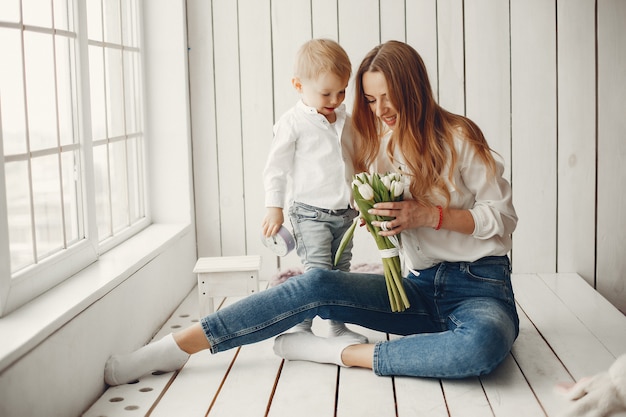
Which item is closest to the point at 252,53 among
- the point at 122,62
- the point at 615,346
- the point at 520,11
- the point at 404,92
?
the point at 122,62

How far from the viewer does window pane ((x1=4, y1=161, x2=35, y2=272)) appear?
2305mm

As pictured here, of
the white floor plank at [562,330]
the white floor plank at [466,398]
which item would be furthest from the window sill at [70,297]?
the white floor plank at [562,330]

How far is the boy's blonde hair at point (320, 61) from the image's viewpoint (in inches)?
116

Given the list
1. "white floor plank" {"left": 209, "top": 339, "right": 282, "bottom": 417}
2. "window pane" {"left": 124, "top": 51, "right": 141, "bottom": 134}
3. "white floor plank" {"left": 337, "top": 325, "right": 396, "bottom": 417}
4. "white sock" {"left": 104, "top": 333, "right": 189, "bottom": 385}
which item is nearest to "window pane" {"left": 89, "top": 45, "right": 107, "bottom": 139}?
"window pane" {"left": 124, "top": 51, "right": 141, "bottom": 134}

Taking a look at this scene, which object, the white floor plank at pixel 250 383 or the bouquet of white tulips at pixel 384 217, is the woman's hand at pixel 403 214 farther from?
the white floor plank at pixel 250 383

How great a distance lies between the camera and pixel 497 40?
3953 millimetres

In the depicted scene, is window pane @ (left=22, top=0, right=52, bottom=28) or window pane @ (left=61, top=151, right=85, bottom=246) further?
window pane @ (left=61, top=151, right=85, bottom=246)

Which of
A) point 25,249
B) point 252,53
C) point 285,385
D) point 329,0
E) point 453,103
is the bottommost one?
point 285,385

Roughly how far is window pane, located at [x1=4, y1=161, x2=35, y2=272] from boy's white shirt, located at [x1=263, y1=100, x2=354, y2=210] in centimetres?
96

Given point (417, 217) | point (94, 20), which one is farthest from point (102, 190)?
point (417, 217)

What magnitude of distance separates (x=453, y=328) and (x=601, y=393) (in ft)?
1.96

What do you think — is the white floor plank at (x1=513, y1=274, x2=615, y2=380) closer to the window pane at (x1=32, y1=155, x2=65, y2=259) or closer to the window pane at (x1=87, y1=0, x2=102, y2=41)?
the window pane at (x1=32, y1=155, x2=65, y2=259)

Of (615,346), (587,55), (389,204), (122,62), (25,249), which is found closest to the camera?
(25,249)

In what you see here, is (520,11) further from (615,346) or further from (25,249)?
(25,249)
